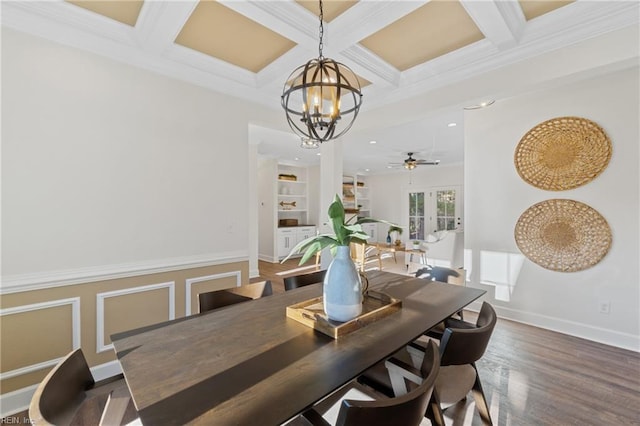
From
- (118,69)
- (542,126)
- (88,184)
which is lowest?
(88,184)

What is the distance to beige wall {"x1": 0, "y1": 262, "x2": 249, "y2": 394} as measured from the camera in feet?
6.00

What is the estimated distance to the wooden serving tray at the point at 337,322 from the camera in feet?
4.26

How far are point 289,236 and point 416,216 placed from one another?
13.8 ft

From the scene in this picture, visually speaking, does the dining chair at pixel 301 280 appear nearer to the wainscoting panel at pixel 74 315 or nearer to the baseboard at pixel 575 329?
the wainscoting panel at pixel 74 315

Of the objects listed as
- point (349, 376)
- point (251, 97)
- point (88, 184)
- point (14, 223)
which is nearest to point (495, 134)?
point (251, 97)

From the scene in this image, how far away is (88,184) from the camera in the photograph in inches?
81.7

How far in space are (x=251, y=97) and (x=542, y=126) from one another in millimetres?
3110

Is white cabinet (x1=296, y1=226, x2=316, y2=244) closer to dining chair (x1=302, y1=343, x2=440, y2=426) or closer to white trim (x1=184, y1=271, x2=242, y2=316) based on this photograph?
white trim (x1=184, y1=271, x2=242, y2=316)

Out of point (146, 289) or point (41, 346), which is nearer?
point (41, 346)

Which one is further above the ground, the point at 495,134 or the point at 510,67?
the point at 510,67

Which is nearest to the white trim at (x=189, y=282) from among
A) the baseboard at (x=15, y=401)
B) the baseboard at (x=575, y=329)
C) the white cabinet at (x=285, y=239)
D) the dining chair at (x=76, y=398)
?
the baseboard at (x=15, y=401)

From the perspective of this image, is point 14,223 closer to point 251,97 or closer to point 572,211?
point 251,97

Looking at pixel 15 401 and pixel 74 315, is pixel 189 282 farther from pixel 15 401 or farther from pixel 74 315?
pixel 15 401

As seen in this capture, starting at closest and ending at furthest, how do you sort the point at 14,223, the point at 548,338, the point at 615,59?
the point at 14,223 → the point at 615,59 → the point at 548,338
